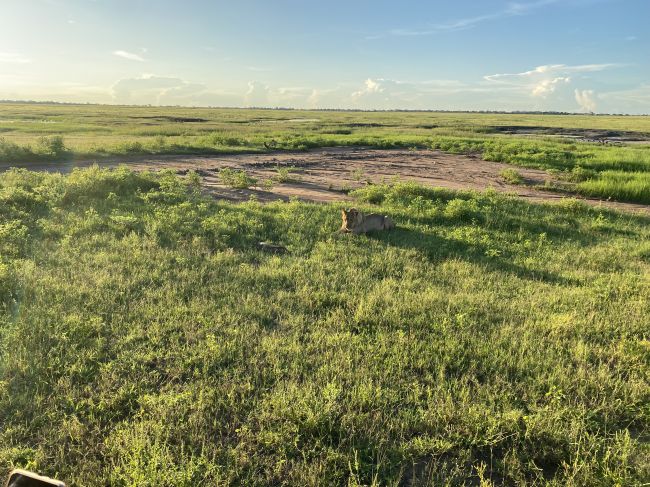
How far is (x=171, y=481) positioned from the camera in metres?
A: 2.91

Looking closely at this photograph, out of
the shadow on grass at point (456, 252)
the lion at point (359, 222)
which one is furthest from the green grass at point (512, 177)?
the lion at point (359, 222)

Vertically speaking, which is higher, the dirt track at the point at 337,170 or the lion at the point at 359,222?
the dirt track at the point at 337,170

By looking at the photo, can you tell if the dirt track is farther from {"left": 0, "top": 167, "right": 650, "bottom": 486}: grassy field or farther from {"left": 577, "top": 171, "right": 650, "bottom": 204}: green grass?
{"left": 0, "top": 167, "right": 650, "bottom": 486}: grassy field

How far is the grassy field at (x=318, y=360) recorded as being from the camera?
10.6 feet

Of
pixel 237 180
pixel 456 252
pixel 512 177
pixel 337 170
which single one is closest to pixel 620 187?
pixel 512 177

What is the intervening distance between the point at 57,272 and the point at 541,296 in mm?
7578

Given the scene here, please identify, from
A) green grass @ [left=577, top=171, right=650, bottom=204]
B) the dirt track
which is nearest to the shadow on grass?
the dirt track

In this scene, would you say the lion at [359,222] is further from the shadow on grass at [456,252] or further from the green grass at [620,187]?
the green grass at [620,187]

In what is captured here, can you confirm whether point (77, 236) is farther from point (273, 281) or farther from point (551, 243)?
point (551, 243)

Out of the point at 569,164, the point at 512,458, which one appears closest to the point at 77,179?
the point at 512,458

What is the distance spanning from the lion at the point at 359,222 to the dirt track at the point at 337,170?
4.41 metres

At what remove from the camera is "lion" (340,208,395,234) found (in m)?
9.21

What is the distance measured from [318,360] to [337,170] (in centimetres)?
1742

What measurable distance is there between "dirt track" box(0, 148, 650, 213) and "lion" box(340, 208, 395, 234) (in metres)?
4.41
